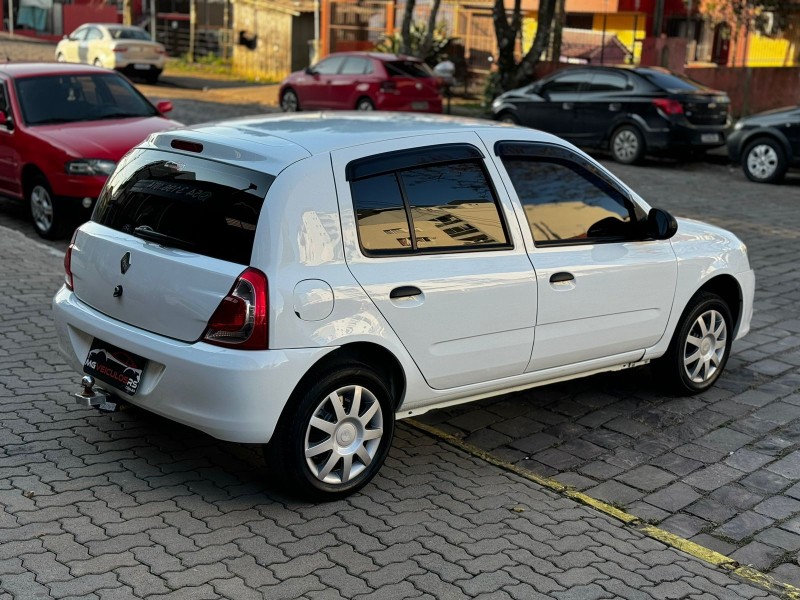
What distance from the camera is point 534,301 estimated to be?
5.66 meters

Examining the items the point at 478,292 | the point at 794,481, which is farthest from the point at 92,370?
the point at 794,481

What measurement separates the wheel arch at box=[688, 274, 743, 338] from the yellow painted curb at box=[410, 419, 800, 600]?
1.98 meters

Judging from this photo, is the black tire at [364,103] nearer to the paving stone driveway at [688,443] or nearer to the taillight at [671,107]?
the taillight at [671,107]

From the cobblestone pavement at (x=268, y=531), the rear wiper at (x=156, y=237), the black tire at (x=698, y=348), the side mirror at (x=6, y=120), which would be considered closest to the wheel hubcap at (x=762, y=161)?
the black tire at (x=698, y=348)

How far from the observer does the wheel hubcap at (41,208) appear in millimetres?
10750

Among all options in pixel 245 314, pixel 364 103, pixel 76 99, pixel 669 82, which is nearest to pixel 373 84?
pixel 364 103

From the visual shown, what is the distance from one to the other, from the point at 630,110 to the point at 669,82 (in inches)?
32.7

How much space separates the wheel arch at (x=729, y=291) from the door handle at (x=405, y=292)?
2.43 meters

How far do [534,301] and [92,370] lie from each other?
2.28m

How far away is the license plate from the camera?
200 inches

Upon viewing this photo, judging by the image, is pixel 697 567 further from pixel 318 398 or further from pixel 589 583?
pixel 318 398

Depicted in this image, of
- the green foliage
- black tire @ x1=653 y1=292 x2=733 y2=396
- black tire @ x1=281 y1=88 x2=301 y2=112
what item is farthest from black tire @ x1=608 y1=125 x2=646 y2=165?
black tire @ x1=653 y1=292 x2=733 y2=396

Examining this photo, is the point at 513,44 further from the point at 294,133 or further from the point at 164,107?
the point at 294,133

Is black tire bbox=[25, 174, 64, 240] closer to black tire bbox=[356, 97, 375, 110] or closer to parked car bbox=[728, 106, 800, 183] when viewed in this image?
parked car bbox=[728, 106, 800, 183]
